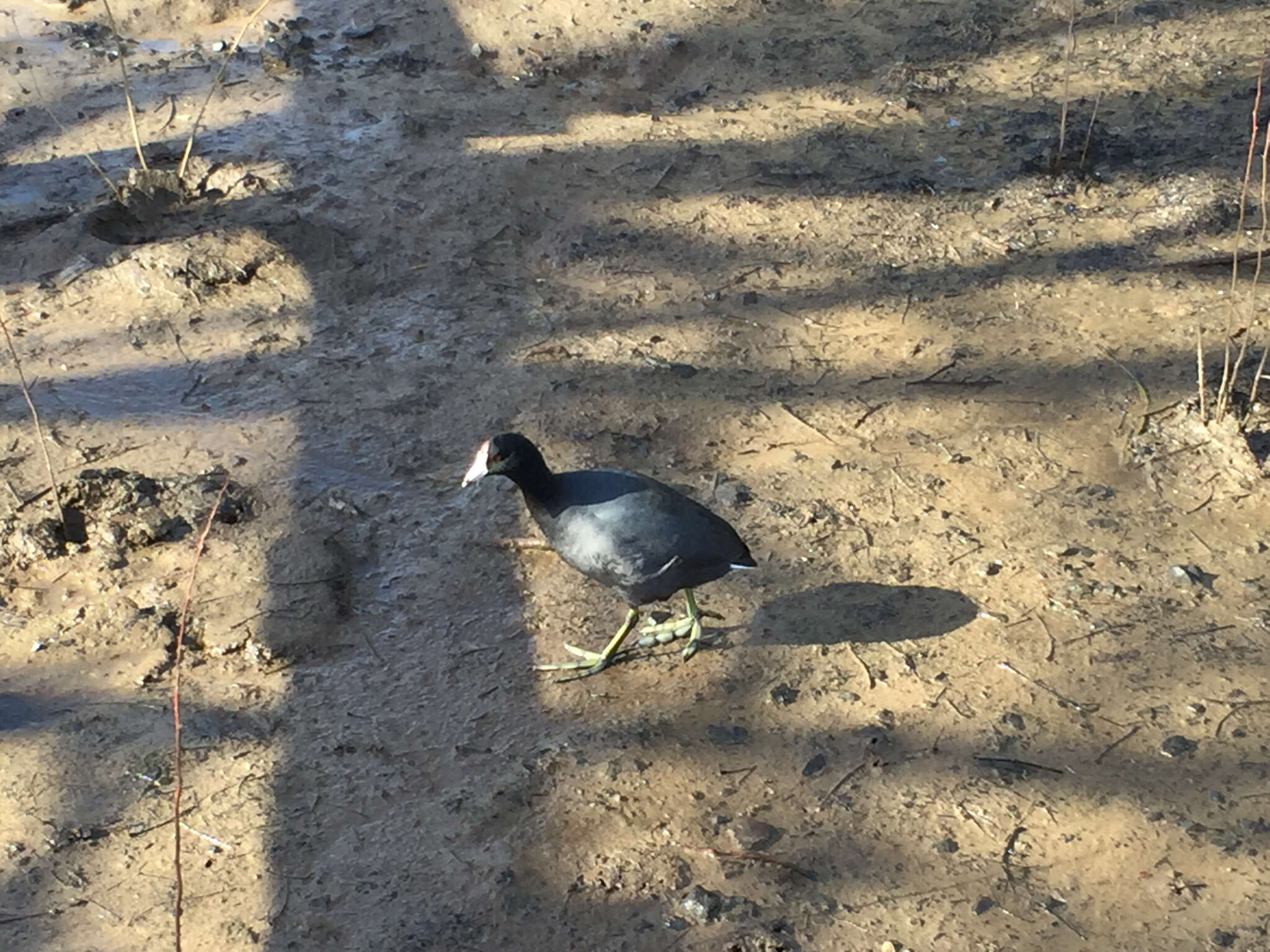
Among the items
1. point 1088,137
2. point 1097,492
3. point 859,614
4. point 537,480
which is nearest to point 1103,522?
point 1097,492

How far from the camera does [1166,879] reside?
3215mm

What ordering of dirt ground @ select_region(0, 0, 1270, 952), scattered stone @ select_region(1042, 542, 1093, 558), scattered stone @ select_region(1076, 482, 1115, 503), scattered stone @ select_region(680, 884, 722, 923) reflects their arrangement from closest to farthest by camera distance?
scattered stone @ select_region(680, 884, 722, 923) → dirt ground @ select_region(0, 0, 1270, 952) → scattered stone @ select_region(1042, 542, 1093, 558) → scattered stone @ select_region(1076, 482, 1115, 503)

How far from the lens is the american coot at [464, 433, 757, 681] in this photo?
3.72m

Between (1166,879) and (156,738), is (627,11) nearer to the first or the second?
(156,738)

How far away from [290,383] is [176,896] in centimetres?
241

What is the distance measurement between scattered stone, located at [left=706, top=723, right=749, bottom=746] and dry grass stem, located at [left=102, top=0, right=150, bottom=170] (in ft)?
13.4

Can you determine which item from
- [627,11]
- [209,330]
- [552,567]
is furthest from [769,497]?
[627,11]

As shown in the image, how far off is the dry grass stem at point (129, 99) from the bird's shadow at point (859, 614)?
3.92 metres

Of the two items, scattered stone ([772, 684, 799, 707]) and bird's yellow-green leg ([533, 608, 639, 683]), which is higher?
bird's yellow-green leg ([533, 608, 639, 683])

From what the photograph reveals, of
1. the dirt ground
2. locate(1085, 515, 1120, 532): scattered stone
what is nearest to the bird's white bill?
the dirt ground

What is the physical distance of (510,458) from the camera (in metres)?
3.76

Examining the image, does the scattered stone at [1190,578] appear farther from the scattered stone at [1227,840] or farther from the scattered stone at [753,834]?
the scattered stone at [753,834]

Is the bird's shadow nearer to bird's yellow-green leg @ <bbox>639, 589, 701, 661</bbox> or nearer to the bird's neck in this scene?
bird's yellow-green leg @ <bbox>639, 589, 701, 661</bbox>

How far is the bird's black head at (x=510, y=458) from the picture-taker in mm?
3750
